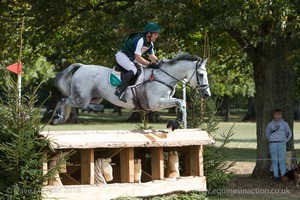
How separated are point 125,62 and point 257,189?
4358mm

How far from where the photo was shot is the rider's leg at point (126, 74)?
8.63 m

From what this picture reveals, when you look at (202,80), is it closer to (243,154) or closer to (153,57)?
(153,57)

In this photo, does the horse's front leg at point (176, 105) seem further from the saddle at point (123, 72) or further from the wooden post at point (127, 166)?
the wooden post at point (127, 166)

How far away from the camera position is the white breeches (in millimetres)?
8742

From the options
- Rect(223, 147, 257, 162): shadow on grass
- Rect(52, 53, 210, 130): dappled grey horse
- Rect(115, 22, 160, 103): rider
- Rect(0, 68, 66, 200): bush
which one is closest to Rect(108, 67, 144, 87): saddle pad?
Rect(52, 53, 210, 130): dappled grey horse

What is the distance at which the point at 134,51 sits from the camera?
8.69 meters

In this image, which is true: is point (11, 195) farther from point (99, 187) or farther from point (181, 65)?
point (181, 65)

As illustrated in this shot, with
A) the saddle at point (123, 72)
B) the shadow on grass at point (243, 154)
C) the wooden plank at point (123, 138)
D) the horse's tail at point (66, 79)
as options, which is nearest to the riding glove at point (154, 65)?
the saddle at point (123, 72)

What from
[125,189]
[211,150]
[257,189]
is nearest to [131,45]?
[125,189]

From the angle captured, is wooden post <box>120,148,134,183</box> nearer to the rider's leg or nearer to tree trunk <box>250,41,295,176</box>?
the rider's leg

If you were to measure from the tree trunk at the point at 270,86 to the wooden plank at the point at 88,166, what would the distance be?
5531 millimetres

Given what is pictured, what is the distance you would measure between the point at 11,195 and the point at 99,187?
1.26m

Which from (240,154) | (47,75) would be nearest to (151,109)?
(240,154)

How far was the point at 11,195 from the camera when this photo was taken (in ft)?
24.7
